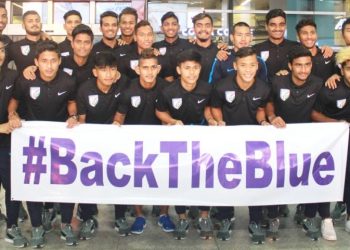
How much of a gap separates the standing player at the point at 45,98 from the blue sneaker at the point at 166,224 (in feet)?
2.93

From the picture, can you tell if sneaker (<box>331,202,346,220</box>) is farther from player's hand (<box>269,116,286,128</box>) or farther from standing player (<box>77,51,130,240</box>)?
standing player (<box>77,51,130,240</box>)

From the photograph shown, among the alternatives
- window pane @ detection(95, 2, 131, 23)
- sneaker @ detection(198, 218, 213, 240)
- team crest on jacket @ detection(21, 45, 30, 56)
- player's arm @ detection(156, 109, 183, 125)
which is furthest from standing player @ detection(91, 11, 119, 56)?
window pane @ detection(95, 2, 131, 23)

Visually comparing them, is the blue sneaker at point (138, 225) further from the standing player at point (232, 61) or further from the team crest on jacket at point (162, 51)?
the team crest on jacket at point (162, 51)

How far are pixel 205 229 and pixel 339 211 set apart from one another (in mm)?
1556

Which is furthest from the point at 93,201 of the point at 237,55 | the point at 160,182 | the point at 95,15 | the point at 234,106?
the point at 95,15

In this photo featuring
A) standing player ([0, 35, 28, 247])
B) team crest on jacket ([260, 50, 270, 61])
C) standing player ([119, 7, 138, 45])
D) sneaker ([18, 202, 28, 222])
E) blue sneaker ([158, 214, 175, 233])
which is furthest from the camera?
standing player ([119, 7, 138, 45])

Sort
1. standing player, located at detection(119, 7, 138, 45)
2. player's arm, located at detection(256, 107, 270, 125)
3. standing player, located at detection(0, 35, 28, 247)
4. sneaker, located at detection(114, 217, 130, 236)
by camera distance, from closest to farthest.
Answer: standing player, located at detection(0, 35, 28, 247)
player's arm, located at detection(256, 107, 270, 125)
sneaker, located at detection(114, 217, 130, 236)
standing player, located at detection(119, 7, 138, 45)

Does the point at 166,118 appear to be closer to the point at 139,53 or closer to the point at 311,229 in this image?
the point at 139,53

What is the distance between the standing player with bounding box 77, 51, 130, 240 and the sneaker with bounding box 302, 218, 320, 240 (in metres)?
1.75

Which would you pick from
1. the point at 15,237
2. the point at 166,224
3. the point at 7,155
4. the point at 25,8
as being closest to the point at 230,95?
the point at 166,224

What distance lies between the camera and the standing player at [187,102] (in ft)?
14.5

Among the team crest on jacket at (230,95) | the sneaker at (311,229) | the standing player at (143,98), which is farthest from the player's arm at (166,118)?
the sneaker at (311,229)

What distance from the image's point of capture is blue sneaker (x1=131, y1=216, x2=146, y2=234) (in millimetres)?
4660

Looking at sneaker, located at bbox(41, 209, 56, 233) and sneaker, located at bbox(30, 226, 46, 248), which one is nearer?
sneaker, located at bbox(30, 226, 46, 248)
